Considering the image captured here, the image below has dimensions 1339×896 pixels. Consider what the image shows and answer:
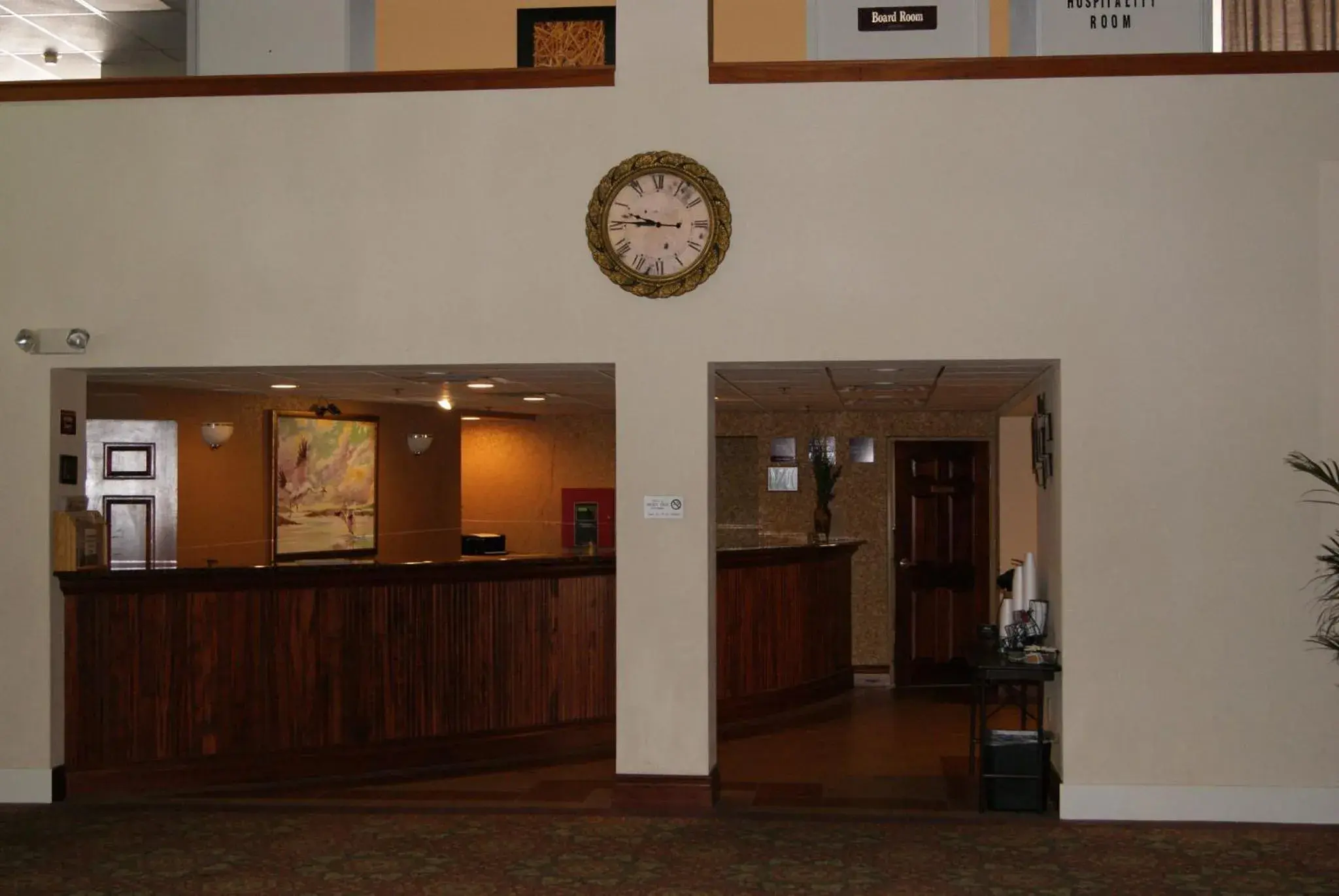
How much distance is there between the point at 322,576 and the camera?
7.25 meters

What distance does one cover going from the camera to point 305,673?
7.20 meters

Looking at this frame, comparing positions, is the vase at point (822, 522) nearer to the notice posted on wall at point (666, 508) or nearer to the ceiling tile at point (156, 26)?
the notice posted on wall at point (666, 508)

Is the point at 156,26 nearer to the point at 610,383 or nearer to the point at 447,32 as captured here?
the point at 447,32

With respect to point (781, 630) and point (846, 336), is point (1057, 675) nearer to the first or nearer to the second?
point (846, 336)

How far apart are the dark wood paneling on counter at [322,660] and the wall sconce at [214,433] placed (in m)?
2.79

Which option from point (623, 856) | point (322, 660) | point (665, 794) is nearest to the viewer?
point (623, 856)

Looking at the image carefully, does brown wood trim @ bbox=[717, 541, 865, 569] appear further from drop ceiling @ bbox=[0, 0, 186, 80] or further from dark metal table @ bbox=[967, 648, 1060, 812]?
drop ceiling @ bbox=[0, 0, 186, 80]

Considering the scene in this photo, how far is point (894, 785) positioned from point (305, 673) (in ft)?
10.8

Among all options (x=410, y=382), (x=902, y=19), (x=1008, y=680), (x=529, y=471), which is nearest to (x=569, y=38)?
(x=410, y=382)

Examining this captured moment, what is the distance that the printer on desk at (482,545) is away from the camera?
12.7 meters

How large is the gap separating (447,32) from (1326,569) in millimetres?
7151

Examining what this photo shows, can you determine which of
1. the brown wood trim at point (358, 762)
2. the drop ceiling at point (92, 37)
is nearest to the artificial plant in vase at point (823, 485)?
the brown wood trim at point (358, 762)

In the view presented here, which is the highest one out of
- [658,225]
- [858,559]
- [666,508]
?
[658,225]

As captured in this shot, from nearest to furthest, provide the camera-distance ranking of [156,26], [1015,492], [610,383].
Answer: [610,383], [156,26], [1015,492]
